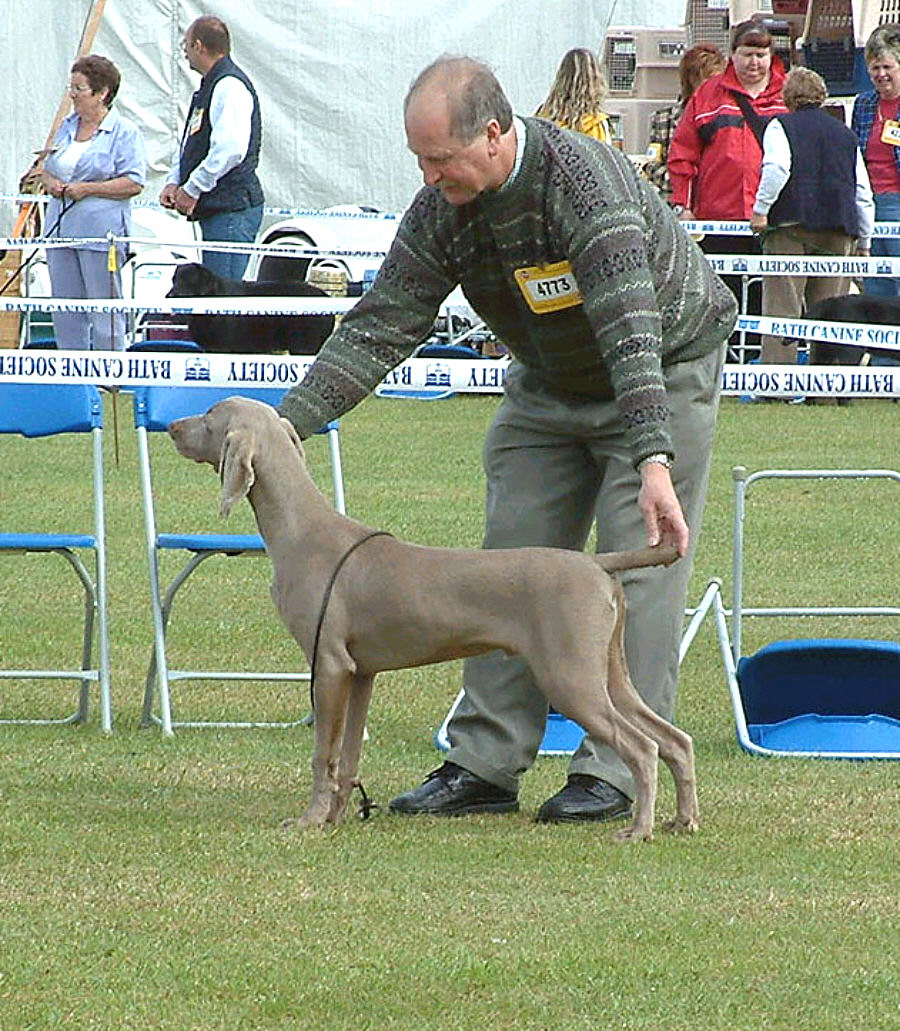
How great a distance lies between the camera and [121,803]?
17.3 ft

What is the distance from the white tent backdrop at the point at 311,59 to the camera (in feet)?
61.7

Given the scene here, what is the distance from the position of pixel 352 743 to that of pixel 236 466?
2.37ft

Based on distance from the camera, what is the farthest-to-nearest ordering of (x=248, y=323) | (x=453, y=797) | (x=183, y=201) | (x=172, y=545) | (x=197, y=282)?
(x=248, y=323)
(x=197, y=282)
(x=183, y=201)
(x=172, y=545)
(x=453, y=797)

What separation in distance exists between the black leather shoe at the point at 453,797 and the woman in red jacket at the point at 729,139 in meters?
9.35

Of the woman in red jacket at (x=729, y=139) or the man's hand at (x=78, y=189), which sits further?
the woman in red jacket at (x=729, y=139)

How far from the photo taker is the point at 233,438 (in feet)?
16.2

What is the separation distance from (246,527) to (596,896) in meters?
5.56

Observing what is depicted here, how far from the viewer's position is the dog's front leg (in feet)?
16.0

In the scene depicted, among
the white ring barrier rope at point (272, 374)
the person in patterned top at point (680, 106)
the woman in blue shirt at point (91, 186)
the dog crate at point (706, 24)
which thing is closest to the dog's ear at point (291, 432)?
the white ring barrier rope at point (272, 374)

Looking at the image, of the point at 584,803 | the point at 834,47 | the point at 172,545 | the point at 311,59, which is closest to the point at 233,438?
the point at 584,803

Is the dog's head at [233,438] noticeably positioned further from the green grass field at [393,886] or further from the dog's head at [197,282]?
the dog's head at [197,282]

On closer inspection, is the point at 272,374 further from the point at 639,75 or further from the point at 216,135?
the point at 639,75

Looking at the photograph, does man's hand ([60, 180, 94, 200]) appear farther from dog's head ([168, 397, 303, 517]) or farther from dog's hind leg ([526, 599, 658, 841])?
dog's hind leg ([526, 599, 658, 841])

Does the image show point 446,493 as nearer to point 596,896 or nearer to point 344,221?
point 596,896
